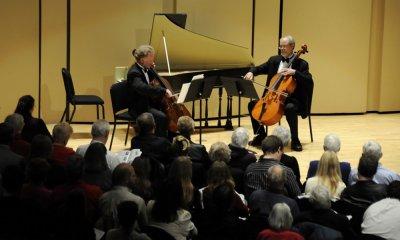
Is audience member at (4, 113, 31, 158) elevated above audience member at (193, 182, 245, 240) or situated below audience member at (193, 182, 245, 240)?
above

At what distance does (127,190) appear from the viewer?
4914 millimetres

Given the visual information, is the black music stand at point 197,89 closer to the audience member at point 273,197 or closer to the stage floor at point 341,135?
the stage floor at point 341,135

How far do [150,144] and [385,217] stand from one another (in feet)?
7.60

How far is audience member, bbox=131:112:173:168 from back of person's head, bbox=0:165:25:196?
1403 millimetres

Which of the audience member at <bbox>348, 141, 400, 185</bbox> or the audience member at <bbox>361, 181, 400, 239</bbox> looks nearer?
the audience member at <bbox>361, 181, 400, 239</bbox>

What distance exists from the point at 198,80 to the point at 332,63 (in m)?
3.94

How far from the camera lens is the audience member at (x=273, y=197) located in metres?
4.92

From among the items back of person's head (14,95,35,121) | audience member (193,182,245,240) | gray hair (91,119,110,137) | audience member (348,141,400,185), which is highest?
back of person's head (14,95,35,121)

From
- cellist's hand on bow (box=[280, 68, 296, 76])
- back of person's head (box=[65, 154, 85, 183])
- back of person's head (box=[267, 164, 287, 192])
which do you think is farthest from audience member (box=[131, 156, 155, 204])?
cellist's hand on bow (box=[280, 68, 296, 76])

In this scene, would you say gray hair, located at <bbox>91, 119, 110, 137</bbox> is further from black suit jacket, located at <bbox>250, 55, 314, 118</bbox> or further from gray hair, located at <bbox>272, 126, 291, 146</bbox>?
black suit jacket, located at <bbox>250, 55, 314, 118</bbox>

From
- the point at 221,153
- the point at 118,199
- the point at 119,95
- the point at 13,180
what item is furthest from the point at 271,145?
the point at 119,95

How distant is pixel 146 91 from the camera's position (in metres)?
7.79

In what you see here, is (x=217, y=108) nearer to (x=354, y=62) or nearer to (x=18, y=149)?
(x=354, y=62)

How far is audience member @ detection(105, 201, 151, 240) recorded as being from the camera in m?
4.23
